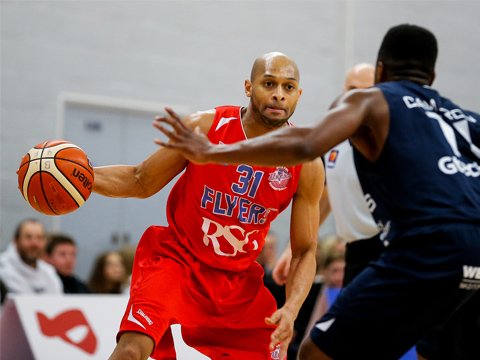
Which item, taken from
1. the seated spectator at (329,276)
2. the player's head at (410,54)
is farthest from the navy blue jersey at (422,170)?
the seated spectator at (329,276)

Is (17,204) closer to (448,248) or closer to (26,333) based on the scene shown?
(26,333)

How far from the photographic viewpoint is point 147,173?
4.00 meters

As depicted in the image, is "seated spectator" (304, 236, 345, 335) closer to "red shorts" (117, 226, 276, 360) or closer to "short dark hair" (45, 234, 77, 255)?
"red shorts" (117, 226, 276, 360)

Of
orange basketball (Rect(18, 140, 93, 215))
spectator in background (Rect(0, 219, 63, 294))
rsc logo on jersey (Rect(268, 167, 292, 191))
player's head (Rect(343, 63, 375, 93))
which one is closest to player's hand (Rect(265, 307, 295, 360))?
rsc logo on jersey (Rect(268, 167, 292, 191))

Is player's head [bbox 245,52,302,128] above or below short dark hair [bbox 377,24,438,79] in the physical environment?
below

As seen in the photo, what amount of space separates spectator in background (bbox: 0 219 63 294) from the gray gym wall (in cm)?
195

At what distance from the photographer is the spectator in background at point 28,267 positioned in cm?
776

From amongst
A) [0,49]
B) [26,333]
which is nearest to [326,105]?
[0,49]

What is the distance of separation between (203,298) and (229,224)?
473 millimetres

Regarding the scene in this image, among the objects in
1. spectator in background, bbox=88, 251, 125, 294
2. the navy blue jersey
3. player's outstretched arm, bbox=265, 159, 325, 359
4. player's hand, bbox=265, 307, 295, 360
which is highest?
the navy blue jersey

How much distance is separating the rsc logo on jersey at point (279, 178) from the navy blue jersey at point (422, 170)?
37.9 inches

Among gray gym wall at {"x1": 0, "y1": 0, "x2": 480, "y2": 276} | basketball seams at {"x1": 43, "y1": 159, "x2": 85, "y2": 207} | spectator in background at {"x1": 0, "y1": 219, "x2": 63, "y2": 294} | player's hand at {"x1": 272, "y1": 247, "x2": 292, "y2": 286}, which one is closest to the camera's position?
basketball seams at {"x1": 43, "y1": 159, "x2": 85, "y2": 207}

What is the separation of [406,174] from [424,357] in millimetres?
1334

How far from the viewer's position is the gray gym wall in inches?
396
